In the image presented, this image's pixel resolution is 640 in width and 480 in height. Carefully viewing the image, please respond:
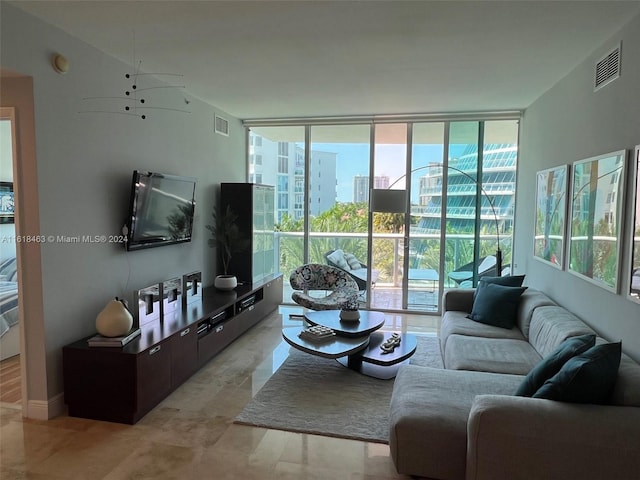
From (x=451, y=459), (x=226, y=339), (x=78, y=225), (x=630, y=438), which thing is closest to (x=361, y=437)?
(x=451, y=459)

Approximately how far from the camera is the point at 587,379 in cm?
206

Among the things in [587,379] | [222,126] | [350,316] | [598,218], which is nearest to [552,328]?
[598,218]

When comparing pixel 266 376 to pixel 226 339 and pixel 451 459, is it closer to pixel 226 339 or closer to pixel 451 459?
pixel 226 339

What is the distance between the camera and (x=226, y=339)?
4445 millimetres

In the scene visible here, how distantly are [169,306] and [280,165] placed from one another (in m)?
3.15

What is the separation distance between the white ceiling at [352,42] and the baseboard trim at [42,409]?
2.60 m

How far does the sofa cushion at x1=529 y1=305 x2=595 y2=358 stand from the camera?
2936 millimetres

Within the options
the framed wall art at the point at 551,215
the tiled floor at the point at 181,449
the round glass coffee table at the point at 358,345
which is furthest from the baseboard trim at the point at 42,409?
the framed wall art at the point at 551,215

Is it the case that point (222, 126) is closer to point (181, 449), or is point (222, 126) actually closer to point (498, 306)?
point (498, 306)

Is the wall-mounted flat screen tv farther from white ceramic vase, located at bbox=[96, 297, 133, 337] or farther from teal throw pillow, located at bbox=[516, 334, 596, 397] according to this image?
teal throw pillow, located at bbox=[516, 334, 596, 397]

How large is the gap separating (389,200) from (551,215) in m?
1.84

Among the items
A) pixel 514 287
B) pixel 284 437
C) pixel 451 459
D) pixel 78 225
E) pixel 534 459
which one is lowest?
pixel 284 437

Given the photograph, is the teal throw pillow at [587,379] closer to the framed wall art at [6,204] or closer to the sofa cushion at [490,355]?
the sofa cushion at [490,355]

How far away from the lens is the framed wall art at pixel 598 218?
282 cm
